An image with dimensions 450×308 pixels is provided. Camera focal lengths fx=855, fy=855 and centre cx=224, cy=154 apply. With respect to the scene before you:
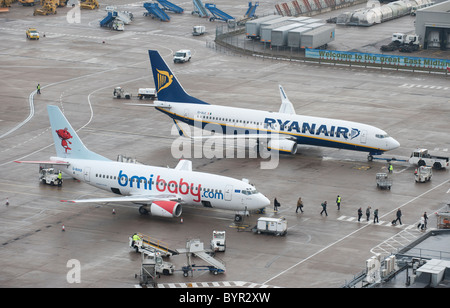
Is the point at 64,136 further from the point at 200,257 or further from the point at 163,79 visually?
the point at 163,79

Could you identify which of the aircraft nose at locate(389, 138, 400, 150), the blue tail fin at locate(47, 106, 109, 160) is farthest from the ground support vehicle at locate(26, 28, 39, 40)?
the aircraft nose at locate(389, 138, 400, 150)

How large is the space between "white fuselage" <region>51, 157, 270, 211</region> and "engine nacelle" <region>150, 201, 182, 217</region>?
1.73 metres

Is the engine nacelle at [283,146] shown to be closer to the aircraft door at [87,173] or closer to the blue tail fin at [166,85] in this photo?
the blue tail fin at [166,85]

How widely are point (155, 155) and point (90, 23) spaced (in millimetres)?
98808

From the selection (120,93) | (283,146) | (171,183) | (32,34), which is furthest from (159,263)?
(32,34)

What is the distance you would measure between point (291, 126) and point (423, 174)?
59.7ft

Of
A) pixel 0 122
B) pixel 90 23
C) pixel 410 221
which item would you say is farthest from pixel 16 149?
pixel 90 23

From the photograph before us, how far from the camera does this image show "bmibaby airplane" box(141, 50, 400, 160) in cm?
10288

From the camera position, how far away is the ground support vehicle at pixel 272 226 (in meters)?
78.9

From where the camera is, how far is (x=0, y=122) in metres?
120

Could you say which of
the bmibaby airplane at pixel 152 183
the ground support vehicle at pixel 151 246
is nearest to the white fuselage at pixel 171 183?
the bmibaby airplane at pixel 152 183

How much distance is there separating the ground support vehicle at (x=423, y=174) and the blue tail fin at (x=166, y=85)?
31011 mm

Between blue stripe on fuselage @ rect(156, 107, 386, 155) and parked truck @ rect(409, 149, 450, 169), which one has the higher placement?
blue stripe on fuselage @ rect(156, 107, 386, 155)

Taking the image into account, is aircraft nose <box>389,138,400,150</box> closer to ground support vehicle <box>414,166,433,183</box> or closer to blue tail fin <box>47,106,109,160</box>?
ground support vehicle <box>414,166,433,183</box>
